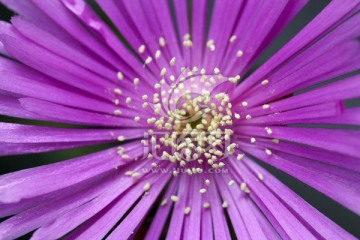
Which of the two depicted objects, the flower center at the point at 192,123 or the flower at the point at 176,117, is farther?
the flower center at the point at 192,123

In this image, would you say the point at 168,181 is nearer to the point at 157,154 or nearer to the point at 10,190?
the point at 157,154

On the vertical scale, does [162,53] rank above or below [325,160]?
above

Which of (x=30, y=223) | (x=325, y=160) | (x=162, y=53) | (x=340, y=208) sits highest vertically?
(x=162, y=53)

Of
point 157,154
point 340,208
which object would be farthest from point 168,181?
point 340,208

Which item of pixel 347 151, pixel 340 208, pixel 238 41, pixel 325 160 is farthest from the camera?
pixel 340 208

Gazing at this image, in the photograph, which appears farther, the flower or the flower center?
the flower center

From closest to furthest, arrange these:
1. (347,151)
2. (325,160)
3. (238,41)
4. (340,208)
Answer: (347,151) → (325,160) → (238,41) → (340,208)

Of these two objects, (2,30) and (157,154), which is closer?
(2,30)
